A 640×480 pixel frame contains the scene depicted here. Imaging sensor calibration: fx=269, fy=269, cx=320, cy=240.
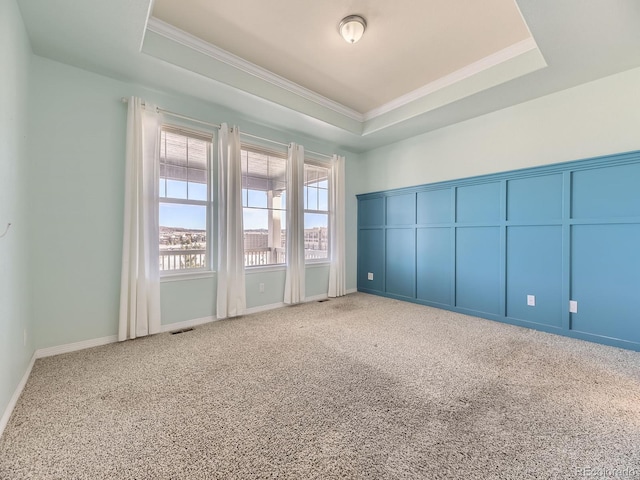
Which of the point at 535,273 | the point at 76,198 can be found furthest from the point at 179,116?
the point at 535,273

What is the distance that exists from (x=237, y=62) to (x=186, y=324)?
2.99 meters

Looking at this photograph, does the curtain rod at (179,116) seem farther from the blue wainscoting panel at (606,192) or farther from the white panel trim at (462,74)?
the blue wainscoting panel at (606,192)

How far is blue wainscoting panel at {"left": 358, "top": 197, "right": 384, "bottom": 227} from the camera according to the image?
15.7 ft

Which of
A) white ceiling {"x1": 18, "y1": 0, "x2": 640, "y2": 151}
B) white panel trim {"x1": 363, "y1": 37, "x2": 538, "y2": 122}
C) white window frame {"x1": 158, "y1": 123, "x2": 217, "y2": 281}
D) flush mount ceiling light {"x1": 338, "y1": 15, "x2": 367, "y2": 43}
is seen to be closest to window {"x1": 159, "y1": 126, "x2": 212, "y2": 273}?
white window frame {"x1": 158, "y1": 123, "x2": 217, "y2": 281}

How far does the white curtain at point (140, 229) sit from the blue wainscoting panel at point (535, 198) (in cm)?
411

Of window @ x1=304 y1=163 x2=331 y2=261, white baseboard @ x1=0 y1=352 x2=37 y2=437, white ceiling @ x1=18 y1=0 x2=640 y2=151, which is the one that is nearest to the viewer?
white baseboard @ x1=0 y1=352 x2=37 y2=437

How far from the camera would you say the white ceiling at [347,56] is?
1993 mm

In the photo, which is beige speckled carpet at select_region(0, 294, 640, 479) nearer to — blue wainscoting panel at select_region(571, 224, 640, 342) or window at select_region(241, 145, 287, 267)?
blue wainscoting panel at select_region(571, 224, 640, 342)

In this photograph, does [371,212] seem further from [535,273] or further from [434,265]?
[535,273]

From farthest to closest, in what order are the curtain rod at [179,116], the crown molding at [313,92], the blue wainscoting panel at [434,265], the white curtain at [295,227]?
the white curtain at [295,227]
the blue wainscoting panel at [434,265]
the curtain rod at [179,116]
the crown molding at [313,92]

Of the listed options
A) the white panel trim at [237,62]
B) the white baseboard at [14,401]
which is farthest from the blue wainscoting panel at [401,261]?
the white baseboard at [14,401]

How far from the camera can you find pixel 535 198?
3088 mm

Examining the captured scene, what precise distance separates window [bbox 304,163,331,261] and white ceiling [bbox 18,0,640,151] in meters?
0.92

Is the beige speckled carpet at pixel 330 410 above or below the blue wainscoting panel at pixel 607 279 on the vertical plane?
below
